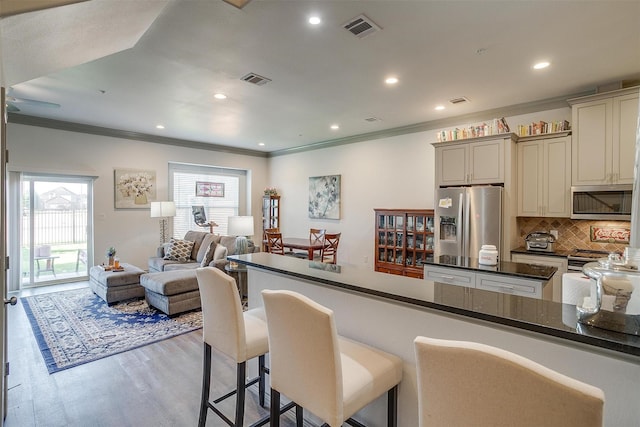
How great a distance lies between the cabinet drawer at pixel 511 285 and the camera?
7.98 ft

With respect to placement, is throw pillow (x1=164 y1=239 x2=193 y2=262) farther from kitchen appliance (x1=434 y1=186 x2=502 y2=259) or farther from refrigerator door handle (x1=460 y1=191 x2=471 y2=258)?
refrigerator door handle (x1=460 y1=191 x2=471 y2=258)

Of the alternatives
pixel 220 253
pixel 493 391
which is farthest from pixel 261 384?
pixel 220 253

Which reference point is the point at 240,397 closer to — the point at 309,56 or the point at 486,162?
the point at 309,56

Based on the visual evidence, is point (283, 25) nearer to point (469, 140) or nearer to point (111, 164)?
point (469, 140)

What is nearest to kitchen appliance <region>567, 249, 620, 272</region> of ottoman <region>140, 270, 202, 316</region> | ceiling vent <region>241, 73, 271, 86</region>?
ceiling vent <region>241, 73, 271, 86</region>

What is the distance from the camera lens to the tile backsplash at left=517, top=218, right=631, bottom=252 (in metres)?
3.83

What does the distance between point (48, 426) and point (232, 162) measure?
6377mm

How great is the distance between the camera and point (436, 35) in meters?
2.67

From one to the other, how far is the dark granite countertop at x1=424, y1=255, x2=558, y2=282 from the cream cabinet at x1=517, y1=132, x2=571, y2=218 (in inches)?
59.8

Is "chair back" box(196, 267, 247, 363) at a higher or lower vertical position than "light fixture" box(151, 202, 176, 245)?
lower

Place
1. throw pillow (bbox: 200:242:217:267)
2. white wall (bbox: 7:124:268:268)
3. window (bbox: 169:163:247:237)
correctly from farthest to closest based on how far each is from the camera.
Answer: window (bbox: 169:163:247:237)
white wall (bbox: 7:124:268:268)
throw pillow (bbox: 200:242:217:267)

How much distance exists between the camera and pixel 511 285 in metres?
2.57

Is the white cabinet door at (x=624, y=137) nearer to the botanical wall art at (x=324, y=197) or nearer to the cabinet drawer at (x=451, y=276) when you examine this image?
the cabinet drawer at (x=451, y=276)

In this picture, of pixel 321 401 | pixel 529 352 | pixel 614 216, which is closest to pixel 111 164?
pixel 321 401
